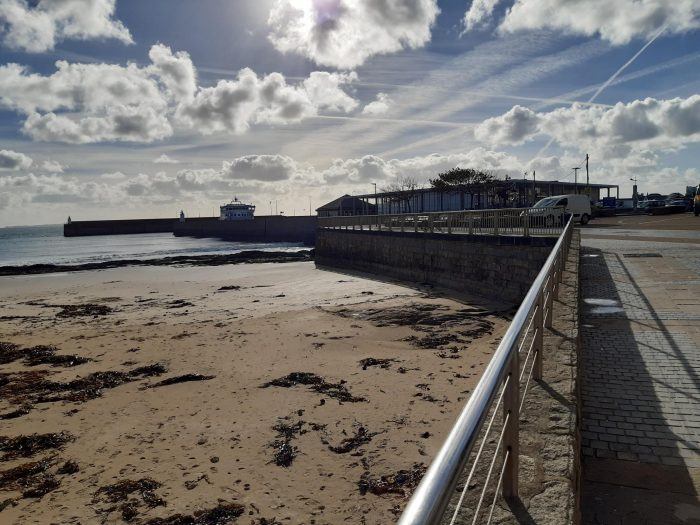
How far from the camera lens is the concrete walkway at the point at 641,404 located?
3133 mm

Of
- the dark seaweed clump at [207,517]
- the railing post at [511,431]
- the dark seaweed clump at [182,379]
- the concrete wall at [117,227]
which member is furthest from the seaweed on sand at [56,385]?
the concrete wall at [117,227]

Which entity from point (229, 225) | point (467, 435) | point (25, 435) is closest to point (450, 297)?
point (25, 435)

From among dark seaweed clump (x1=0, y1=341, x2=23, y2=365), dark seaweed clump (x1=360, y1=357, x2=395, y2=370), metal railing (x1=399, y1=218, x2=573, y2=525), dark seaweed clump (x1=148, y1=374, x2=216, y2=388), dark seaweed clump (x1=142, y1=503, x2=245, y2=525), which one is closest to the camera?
metal railing (x1=399, y1=218, x2=573, y2=525)

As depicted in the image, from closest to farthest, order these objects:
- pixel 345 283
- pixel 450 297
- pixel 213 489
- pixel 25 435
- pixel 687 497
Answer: pixel 687 497 < pixel 213 489 < pixel 25 435 < pixel 450 297 < pixel 345 283

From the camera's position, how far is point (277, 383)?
29.3 feet

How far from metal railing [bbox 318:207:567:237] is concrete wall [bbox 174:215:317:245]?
146ft

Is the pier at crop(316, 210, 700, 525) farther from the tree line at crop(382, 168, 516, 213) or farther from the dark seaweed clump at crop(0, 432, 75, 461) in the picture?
the tree line at crop(382, 168, 516, 213)

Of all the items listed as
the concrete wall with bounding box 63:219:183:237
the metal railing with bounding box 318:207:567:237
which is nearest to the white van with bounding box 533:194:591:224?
the metal railing with bounding box 318:207:567:237

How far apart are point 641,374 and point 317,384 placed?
536cm

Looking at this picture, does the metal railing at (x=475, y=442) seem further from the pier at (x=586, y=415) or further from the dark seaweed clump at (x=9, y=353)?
the dark seaweed clump at (x=9, y=353)

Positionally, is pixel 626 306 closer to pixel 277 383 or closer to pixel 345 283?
pixel 277 383

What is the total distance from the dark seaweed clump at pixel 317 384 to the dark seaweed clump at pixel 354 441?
1.22 metres

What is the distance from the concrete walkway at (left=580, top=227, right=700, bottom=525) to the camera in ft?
10.3

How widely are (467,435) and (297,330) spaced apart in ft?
40.3
